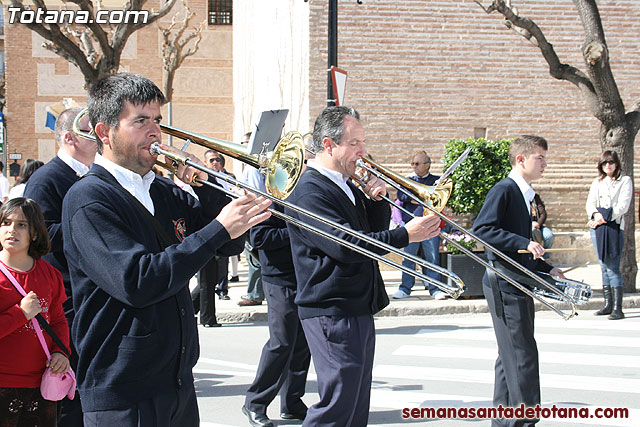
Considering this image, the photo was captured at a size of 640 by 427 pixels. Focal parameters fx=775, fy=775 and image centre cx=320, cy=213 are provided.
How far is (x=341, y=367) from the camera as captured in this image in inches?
157

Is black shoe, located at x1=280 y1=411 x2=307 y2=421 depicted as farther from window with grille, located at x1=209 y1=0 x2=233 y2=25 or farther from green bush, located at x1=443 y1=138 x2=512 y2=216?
window with grille, located at x1=209 y1=0 x2=233 y2=25

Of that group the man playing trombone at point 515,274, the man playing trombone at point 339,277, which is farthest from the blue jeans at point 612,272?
the man playing trombone at point 339,277

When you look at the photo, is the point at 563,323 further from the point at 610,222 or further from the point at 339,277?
the point at 339,277

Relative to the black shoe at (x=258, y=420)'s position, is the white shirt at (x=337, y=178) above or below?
above

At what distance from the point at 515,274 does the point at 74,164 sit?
275 centimetres

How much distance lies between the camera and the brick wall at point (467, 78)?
1380 cm

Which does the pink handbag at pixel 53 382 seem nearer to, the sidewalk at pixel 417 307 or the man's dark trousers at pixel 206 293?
the man's dark trousers at pixel 206 293

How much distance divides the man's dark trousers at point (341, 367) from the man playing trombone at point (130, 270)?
1140 millimetres

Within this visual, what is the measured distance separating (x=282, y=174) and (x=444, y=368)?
429 centimetres

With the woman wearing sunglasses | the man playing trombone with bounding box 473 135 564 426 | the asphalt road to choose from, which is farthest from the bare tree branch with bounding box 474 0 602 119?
the man playing trombone with bounding box 473 135 564 426

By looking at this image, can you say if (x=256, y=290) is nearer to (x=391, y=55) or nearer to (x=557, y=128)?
(x=391, y=55)

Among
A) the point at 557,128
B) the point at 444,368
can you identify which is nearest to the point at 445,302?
the point at 444,368

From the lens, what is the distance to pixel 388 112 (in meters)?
13.9

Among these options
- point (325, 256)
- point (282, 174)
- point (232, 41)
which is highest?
point (232, 41)
